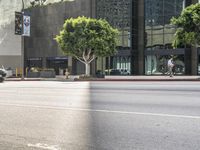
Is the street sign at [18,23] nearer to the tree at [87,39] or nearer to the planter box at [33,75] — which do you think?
the tree at [87,39]

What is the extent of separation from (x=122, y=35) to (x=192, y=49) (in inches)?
362

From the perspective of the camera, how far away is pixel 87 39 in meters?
37.2

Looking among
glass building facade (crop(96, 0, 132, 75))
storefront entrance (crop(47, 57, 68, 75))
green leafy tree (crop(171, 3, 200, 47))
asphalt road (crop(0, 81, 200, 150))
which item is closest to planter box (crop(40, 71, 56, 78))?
glass building facade (crop(96, 0, 132, 75))

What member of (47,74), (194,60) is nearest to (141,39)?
(194,60)

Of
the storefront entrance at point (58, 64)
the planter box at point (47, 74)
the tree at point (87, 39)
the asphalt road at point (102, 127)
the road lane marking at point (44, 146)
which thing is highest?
the tree at point (87, 39)

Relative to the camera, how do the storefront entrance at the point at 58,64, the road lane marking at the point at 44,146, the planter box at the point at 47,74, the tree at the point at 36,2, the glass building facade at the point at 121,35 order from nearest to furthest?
the road lane marking at the point at 44,146
the planter box at the point at 47,74
the glass building facade at the point at 121,35
the storefront entrance at the point at 58,64
the tree at the point at 36,2

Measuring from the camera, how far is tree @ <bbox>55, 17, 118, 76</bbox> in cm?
3697

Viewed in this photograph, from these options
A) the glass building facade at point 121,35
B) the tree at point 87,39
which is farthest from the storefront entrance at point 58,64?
the tree at point 87,39

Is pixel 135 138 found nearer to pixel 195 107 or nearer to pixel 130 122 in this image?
pixel 130 122

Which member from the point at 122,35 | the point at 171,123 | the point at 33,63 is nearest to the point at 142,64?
the point at 122,35

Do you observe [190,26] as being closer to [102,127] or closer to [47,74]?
[47,74]

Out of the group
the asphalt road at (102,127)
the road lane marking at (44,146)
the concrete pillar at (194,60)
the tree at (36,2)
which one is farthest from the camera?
the tree at (36,2)

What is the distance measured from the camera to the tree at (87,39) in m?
37.0

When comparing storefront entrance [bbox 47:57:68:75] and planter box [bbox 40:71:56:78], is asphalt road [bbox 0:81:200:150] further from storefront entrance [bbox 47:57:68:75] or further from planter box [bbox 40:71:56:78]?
storefront entrance [bbox 47:57:68:75]
